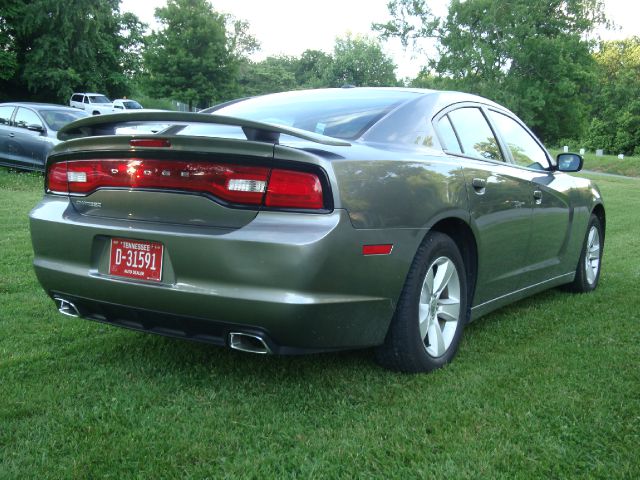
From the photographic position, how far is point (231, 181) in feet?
8.97

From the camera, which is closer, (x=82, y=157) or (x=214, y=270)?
(x=214, y=270)

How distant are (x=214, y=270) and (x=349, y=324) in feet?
1.98

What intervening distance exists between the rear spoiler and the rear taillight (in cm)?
15

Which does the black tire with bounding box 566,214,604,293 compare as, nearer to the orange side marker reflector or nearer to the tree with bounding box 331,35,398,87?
the orange side marker reflector

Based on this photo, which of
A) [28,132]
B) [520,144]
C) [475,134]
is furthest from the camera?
[28,132]

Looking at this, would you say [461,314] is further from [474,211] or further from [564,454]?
[564,454]

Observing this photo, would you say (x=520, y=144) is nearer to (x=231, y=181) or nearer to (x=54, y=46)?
(x=231, y=181)

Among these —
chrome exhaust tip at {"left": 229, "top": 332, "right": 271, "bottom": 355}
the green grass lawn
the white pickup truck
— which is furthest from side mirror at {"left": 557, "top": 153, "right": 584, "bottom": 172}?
the white pickup truck

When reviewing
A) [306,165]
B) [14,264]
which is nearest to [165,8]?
[14,264]

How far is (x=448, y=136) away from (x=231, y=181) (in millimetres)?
1517

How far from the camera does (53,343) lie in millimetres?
3721

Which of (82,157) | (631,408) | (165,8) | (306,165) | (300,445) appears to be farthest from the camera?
(165,8)

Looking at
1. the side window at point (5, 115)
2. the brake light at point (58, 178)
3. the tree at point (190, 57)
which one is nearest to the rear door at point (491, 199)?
the brake light at point (58, 178)

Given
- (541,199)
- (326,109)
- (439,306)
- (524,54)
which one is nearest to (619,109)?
(524,54)
